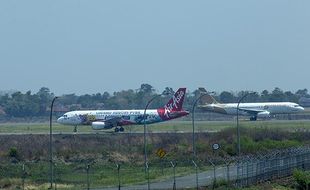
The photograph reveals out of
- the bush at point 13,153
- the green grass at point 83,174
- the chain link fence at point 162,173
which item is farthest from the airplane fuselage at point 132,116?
the chain link fence at point 162,173

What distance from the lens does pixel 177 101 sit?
359 feet

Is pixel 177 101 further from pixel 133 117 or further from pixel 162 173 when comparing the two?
pixel 162 173

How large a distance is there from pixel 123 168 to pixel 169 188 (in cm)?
1836

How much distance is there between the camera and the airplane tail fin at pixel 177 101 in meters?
107

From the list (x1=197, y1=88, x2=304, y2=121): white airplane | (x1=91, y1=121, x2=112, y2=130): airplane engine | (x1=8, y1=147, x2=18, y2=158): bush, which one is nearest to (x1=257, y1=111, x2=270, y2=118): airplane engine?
(x1=197, y1=88, x2=304, y2=121): white airplane

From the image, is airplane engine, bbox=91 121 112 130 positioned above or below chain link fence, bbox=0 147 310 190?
above

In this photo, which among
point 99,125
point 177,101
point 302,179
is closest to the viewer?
point 302,179

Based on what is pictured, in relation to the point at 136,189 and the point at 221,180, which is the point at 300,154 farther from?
the point at 136,189

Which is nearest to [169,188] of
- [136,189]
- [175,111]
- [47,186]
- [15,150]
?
[136,189]

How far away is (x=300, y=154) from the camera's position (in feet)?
186

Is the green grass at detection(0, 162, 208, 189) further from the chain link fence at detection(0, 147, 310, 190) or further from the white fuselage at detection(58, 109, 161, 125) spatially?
the white fuselage at detection(58, 109, 161, 125)

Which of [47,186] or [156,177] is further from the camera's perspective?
[156,177]

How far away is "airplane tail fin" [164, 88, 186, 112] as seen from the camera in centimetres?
10685

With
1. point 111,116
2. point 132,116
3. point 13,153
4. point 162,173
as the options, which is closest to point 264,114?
point 132,116
